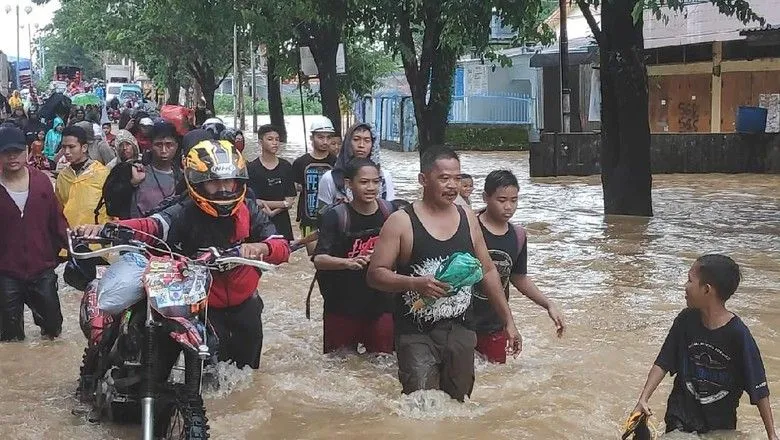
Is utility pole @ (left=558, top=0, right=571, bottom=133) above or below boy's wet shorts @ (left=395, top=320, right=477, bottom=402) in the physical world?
above

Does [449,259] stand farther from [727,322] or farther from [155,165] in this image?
[155,165]

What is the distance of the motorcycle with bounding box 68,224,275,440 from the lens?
4.80 meters

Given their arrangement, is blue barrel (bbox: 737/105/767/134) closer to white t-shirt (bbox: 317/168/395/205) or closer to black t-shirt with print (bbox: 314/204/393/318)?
white t-shirt (bbox: 317/168/395/205)

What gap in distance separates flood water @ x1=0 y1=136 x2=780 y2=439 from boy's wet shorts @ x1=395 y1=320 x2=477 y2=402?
0.14m

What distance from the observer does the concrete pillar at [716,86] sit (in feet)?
88.3

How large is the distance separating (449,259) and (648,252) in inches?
315

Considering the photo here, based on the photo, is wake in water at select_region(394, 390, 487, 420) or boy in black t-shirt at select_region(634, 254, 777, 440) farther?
wake in water at select_region(394, 390, 487, 420)

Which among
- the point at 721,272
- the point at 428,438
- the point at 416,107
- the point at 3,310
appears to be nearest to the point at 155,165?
the point at 3,310

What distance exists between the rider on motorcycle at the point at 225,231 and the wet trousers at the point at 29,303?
238 centimetres

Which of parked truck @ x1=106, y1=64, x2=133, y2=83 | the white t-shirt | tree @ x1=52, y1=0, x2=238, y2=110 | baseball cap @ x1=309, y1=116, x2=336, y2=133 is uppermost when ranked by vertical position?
parked truck @ x1=106, y1=64, x2=133, y2=83

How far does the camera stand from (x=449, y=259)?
17.8ft

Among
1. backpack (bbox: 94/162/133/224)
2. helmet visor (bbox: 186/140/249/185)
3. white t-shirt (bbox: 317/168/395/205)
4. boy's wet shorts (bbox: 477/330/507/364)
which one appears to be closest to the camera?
helmet visor (bbox: 186/140/249/185)

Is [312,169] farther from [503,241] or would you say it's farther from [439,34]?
[439,34]

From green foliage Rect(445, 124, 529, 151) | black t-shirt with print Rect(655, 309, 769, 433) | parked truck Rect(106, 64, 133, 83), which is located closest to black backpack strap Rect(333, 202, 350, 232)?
black t-shirt with print Rect(655, 309, 769, 433)
